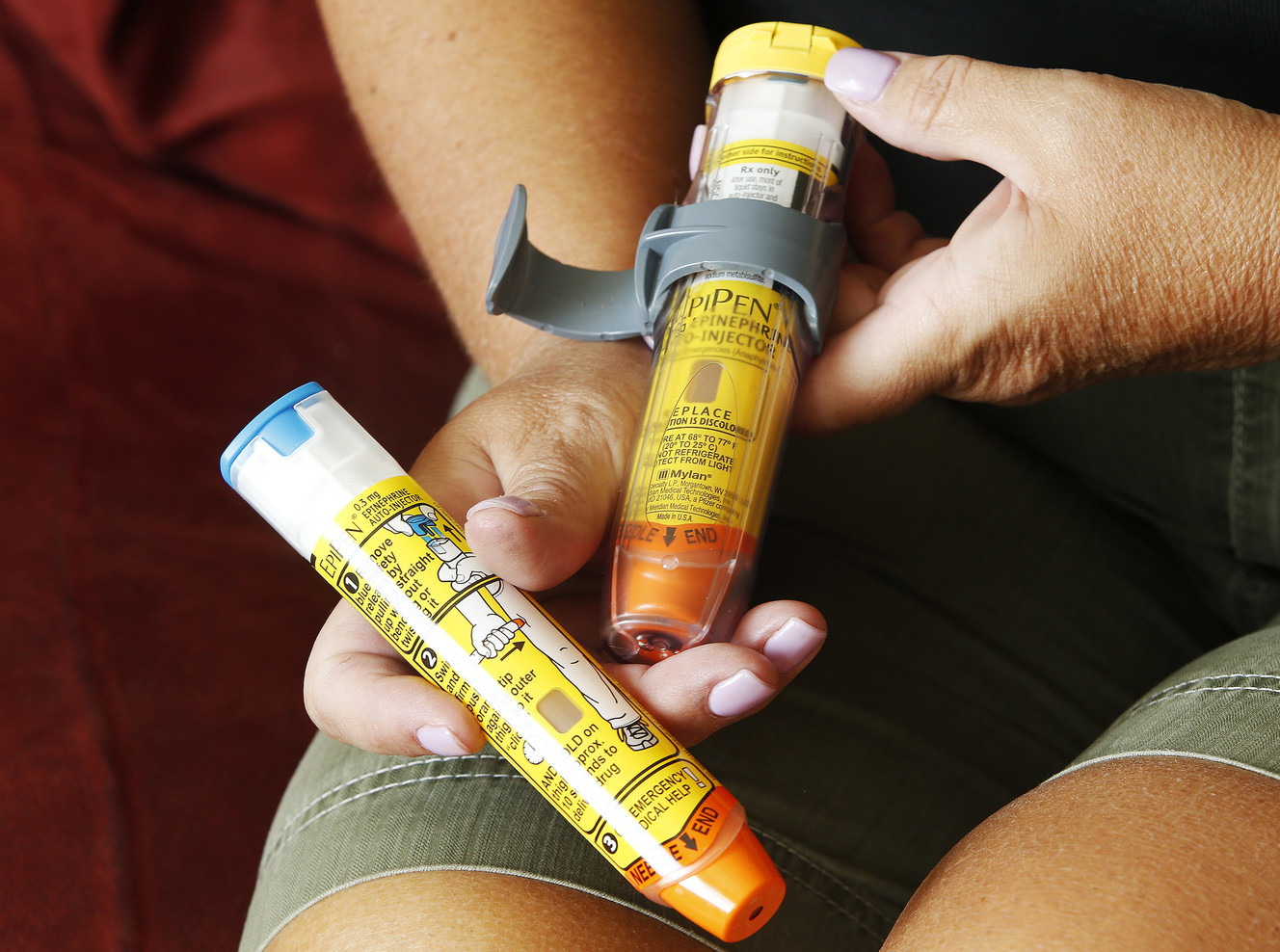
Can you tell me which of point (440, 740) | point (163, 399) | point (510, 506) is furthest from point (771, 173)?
point (163, 399)

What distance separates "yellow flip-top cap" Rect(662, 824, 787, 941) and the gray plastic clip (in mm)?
289

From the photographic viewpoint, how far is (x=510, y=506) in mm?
463

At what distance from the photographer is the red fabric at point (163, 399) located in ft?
2.24

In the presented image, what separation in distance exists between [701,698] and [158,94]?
0.94 m

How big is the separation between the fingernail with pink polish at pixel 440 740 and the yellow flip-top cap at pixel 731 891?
0.38 feet

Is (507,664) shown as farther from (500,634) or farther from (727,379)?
(727,379)

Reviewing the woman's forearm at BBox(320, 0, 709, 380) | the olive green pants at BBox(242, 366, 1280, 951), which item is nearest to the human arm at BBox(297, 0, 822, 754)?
the woman's forearm at BBox(320, 0, 709, 380)

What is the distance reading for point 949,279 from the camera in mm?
562

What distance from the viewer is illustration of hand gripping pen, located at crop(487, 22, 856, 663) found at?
50 cm

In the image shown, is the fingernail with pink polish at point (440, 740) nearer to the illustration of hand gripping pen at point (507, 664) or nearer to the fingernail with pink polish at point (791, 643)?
the illustration of hand gripping pen at point (507, 664)

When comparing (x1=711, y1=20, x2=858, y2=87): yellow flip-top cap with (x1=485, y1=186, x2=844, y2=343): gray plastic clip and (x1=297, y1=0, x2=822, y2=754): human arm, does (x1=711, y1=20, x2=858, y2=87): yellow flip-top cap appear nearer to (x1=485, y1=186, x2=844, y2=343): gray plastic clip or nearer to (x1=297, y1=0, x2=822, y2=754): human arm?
(x1=485, y1=186, x2=844, y2=343): gray plastic clip

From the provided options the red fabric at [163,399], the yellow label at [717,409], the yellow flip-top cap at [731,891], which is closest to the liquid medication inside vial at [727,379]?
the yellow label at [717,409]

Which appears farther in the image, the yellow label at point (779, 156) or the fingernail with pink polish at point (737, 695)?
the yellow label at point (779, 156)

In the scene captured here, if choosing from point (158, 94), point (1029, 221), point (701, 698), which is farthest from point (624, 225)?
point (158, 94)
